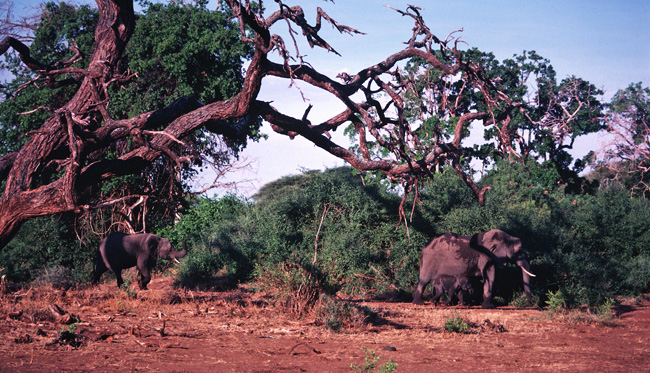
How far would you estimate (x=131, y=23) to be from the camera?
976cm

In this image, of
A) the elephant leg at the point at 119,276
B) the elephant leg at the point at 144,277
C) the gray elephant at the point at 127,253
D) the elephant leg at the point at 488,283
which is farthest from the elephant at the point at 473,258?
the elephant leg at the point at 119,276

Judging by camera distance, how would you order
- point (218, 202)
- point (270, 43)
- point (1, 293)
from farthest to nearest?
point (218, 202) < point (1, 293) < point (270, 43)

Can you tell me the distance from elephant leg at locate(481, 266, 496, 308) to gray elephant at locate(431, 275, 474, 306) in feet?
1.01

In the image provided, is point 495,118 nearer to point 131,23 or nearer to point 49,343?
point 131,23

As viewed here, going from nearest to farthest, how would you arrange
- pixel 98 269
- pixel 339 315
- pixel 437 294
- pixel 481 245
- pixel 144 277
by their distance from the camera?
pixel 339 315 < pixel 437 294 < pixel 481 245 < pixel 144 277 < pixel 98 269

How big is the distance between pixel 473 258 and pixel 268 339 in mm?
6361

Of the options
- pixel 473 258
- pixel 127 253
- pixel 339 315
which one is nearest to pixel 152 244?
pixel 127 253

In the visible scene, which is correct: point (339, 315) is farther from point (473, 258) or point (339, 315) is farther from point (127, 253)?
point (127, 253)

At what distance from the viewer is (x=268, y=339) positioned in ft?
25.6

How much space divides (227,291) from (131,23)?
723 centimetres

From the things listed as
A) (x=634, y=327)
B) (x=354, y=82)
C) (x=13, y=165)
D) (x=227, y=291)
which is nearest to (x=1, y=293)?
(x=13, y=165)

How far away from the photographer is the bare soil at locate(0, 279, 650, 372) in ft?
20.5

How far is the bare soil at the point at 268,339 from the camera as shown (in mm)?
6238

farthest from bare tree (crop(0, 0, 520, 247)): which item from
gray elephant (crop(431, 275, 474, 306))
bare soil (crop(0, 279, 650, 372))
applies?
gray elephant (crop(431, 275, 474, 306))
